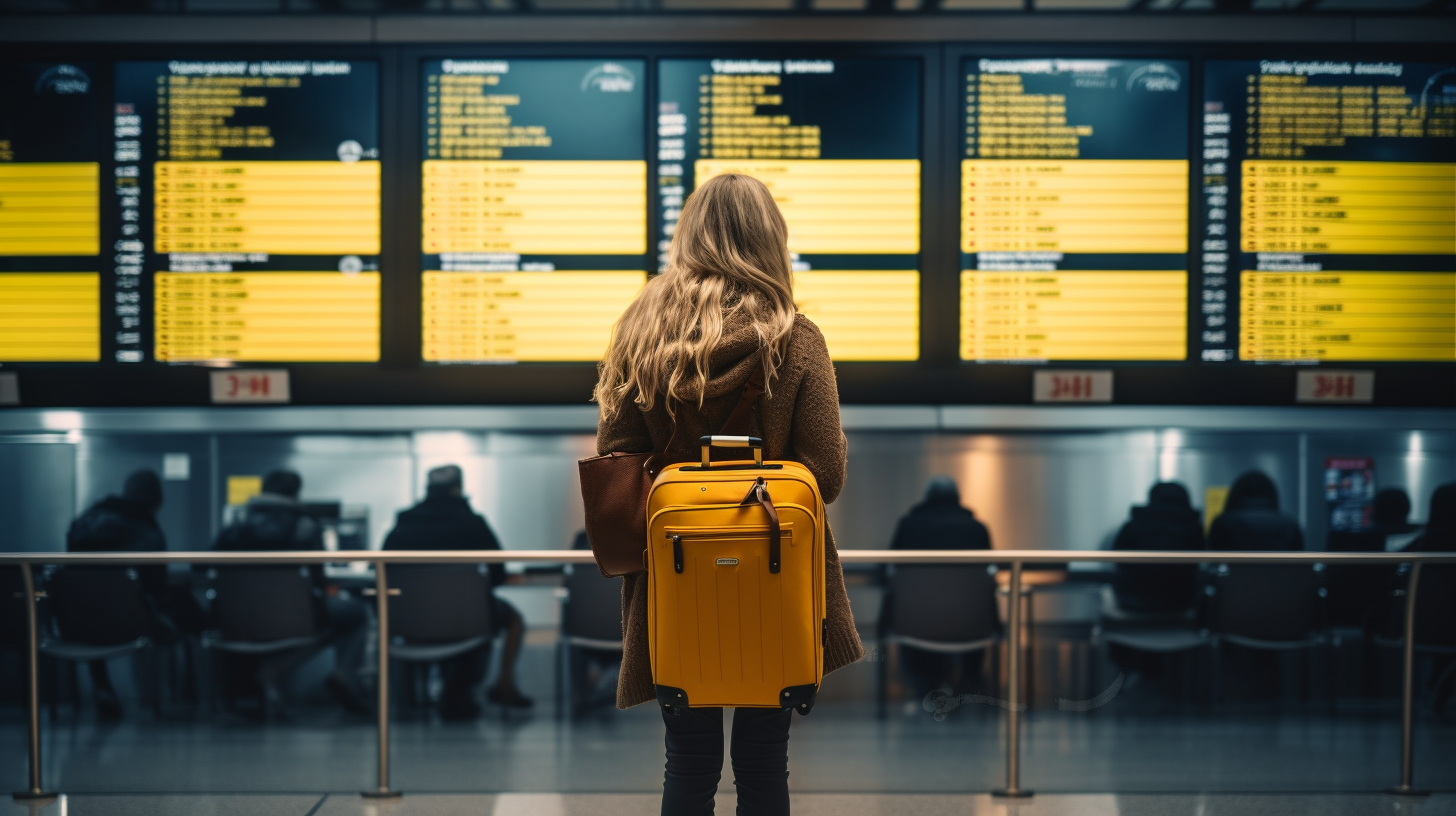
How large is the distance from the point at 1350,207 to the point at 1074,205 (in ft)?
3.08

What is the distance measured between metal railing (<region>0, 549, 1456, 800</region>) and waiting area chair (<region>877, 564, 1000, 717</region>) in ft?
1.88

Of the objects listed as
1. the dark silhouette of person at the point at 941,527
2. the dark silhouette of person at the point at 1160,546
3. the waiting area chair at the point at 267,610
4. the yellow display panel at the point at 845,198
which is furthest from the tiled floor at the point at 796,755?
the yellow display panel at the point at 845,198

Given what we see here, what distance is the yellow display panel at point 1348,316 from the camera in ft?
11.2

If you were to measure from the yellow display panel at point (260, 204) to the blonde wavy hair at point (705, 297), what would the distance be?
201 centimetres

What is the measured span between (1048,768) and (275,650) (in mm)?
2964

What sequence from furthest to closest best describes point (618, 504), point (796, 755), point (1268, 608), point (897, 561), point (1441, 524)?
1. point (1441, 524)
2. point (1268, 608)
3. point (796, 755)
4. point (897, 561)
5. point (618, 504)

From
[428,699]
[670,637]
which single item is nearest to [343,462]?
[428,699]

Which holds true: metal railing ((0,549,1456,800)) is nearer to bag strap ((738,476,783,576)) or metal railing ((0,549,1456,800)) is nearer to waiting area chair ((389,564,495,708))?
waiting area chair ((389,564,495,708))

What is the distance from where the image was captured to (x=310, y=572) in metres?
4.09

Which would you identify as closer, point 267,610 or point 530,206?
point 530,206

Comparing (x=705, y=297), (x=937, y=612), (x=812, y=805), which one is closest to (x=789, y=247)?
(x=705, y=297)

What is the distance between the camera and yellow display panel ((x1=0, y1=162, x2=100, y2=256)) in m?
3.43

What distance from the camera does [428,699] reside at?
3.89 m

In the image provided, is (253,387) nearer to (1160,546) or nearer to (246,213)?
(246,213)
